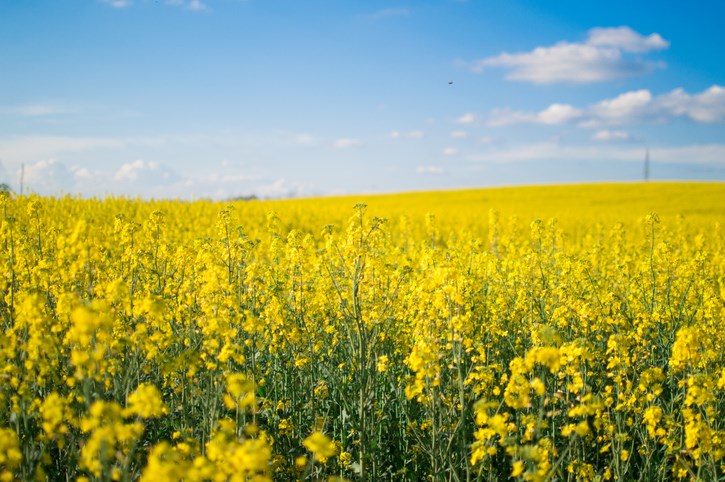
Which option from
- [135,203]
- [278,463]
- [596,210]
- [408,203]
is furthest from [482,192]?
[278,463]

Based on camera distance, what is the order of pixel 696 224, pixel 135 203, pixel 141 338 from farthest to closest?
pixel 696 224 < pixel 135 203 < pixel 141 338

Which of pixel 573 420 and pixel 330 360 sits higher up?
pixel 330 360

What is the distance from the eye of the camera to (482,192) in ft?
160

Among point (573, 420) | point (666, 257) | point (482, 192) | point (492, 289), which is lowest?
point (573, 420)

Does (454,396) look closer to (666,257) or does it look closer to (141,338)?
Answer: (141,338)

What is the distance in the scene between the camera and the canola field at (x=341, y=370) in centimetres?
305

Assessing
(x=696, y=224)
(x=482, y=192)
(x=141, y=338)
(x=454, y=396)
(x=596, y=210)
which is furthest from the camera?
(x=482, y=192)

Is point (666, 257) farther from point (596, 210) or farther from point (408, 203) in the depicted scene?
point (408, 203)

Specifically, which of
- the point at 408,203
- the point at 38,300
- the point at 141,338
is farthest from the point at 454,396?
the point at 408,203

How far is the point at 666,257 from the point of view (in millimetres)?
6566

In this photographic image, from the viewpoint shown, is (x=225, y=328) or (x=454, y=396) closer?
(x=225, y=328)

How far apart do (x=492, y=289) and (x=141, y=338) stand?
4973 millimetres

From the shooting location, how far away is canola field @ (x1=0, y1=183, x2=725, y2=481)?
10.0ft

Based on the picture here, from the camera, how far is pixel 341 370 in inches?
200
